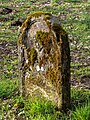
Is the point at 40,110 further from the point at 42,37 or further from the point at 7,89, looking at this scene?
the point at 7,89

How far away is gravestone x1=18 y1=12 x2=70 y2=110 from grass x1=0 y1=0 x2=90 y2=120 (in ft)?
0.63

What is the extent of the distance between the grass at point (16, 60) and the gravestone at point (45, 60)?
7.5 inches

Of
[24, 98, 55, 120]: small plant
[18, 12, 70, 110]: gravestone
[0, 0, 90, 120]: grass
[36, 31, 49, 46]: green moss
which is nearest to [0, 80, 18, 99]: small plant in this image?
[0, 0, 90, 120]: grass

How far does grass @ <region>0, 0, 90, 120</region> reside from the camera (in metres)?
6.19

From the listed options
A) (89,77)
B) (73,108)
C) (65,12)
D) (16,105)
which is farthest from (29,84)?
(65,12)

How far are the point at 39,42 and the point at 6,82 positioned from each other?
6.28 ft

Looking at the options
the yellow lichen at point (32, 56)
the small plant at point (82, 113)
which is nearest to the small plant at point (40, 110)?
the small plant at point (82, 113)

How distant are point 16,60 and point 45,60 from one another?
395 centimetres

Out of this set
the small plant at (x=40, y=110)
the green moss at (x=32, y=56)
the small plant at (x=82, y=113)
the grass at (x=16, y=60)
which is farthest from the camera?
the green moss at (x=32, y=56)

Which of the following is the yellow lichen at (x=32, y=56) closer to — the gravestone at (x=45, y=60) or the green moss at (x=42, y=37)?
the gravestone at (x=45, y=60)

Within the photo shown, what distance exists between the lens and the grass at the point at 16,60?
619cm

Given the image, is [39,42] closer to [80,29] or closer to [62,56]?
[62,56]

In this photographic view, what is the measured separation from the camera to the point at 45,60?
6.38 meters

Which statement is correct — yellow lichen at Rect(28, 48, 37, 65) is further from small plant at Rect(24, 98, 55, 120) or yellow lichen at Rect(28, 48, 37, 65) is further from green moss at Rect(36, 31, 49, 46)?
small plant at Rect(24, 98, 55, 120)
